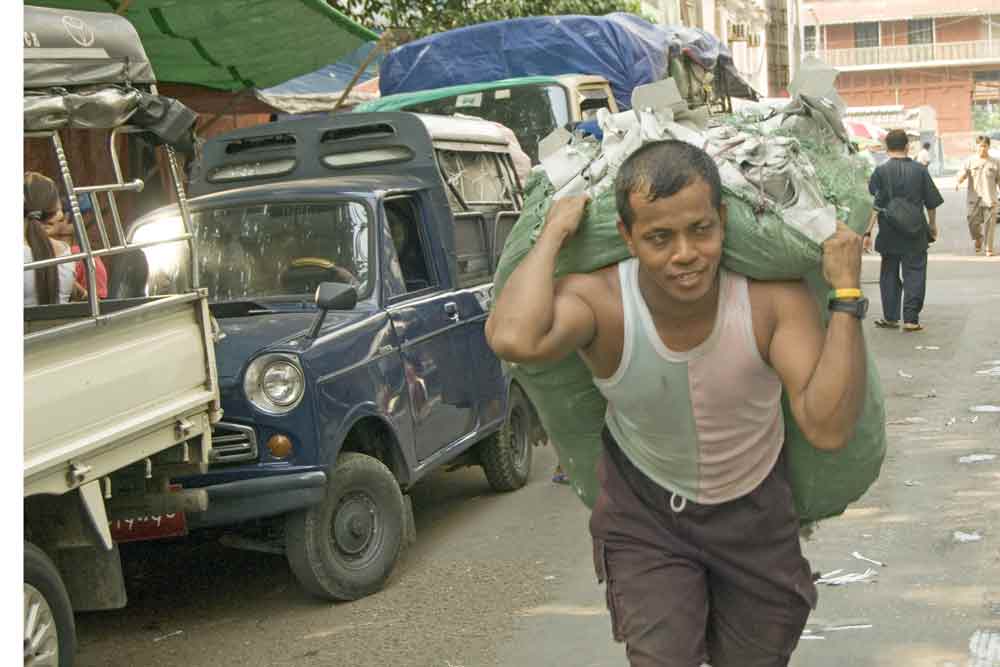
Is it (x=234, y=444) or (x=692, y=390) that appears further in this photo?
(x=234, y=444)

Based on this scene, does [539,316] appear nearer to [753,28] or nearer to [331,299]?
[331,299]

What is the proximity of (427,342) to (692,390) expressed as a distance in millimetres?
4066

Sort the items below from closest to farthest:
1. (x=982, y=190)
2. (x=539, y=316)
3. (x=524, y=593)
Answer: (x=539, y=316), (x=524, y=593), (x=982, y=190)

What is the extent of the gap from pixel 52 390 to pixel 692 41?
40.2 feet

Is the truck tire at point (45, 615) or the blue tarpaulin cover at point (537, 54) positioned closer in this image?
the truck tire at point (45, 615)

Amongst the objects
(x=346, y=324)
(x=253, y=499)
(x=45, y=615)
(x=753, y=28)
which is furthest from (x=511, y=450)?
(x=753, y=28)

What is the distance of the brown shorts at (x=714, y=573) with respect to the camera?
3.33 meters

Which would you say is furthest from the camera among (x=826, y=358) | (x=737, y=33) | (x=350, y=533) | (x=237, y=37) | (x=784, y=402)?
(x=737, y=33)

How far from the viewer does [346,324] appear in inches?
261

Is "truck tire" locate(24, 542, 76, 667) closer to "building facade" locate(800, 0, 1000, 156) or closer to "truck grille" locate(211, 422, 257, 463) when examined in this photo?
"truck grille" locate(211, 422, 257, 463)

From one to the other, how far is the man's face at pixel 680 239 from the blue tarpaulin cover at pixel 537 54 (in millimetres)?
10764

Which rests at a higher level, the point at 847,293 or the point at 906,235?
the point at 847,293

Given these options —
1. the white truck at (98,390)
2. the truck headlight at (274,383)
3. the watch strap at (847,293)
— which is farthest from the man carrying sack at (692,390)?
the truck headlight at (274,383)

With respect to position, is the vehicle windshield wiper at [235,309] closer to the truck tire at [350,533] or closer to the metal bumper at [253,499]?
the truck tire at [350,533]
